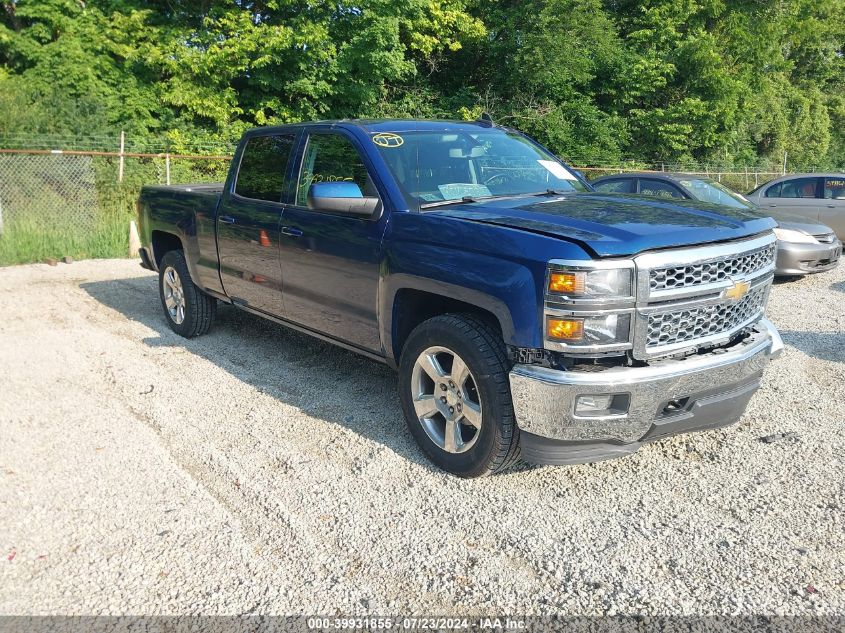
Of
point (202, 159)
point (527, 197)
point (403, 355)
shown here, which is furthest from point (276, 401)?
point (202, 159)

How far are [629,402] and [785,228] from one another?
746 cm

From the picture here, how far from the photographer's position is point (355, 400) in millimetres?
4984

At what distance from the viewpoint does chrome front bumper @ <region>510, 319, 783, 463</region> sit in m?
3.14

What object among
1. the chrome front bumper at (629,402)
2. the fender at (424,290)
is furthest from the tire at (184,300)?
the chrome front bumper at (629,402)

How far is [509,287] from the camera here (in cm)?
328

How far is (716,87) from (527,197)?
29235 mm

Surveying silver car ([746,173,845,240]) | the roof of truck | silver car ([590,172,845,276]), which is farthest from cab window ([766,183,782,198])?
the roof of truck

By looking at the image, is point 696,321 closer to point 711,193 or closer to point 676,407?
point 676,407

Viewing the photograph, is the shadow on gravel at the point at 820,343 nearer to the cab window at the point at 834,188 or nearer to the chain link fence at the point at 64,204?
the cab window at the point at 834,188

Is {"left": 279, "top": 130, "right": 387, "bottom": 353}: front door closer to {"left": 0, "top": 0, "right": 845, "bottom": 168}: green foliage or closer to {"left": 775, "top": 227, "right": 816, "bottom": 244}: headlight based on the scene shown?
{"left": 775, "top": 227, "right": 816, "bottom": 244}: headlight

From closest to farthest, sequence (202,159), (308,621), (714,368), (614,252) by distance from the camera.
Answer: (308,621), (614,252), (714,368), (202,159)

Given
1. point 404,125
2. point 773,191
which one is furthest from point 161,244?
point 773,191

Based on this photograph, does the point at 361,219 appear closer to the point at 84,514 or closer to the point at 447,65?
the point at 84,514

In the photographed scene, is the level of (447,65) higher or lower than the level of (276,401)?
higher
